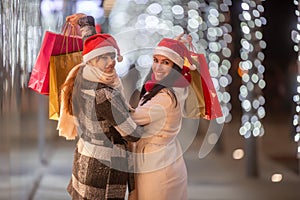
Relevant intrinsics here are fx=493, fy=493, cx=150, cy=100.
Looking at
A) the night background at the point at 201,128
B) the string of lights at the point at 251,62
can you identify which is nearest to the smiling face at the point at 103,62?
the night background at the point at 201,128

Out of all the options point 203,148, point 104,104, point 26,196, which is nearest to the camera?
point 104,104

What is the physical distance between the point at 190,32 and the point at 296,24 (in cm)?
25

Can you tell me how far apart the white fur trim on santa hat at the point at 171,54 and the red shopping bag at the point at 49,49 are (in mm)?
157

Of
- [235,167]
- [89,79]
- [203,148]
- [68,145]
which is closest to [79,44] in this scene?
[89,79]

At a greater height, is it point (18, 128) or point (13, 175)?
point (18, 128)

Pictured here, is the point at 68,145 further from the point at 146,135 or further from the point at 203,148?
the point at 203,148

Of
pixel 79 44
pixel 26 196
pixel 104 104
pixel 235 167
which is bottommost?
pixel 26 196

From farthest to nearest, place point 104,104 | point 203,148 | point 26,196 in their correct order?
point 26,196
point 203,148
point 104,104

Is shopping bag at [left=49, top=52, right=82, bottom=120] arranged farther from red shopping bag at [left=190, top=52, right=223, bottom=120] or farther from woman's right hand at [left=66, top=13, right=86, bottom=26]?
red shopping bag at [left=190, top=52, right=223, bottom=120]

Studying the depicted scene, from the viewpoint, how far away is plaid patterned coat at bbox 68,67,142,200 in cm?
95

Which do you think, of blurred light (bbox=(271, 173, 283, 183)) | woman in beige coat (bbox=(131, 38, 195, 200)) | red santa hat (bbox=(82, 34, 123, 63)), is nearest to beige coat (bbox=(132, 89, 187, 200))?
woman in beige coat (bbox=(131, 38, 195, 200))

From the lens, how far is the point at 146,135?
975 mm

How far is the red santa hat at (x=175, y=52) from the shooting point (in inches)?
38.6

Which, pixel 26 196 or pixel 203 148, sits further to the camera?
pixel 26 196
